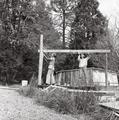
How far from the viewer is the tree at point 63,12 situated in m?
25.7

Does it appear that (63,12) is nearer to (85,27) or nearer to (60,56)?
(85,27)

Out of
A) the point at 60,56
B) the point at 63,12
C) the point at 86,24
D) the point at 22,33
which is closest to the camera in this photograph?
the point at 22,33

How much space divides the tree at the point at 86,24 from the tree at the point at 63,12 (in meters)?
1.13

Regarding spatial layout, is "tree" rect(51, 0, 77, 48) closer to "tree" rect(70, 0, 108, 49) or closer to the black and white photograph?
the black and white photograph

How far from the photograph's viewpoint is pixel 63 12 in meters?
26.3

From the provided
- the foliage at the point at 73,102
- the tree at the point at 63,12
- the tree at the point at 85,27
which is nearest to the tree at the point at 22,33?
the tree at the point at 85,27

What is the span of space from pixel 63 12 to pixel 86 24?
414 cm

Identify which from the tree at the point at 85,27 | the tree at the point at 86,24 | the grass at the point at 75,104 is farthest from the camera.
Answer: the tree at the point at 86,24

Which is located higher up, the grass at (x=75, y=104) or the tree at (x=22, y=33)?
the tree at (x=22, y=33)

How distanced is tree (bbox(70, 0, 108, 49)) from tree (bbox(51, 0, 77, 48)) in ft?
3.71

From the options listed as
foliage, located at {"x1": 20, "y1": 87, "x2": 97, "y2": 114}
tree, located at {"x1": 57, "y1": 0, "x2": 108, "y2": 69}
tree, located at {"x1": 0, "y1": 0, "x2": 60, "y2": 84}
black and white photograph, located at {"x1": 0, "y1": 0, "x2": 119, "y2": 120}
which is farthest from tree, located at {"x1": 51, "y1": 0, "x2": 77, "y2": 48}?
foliage, located at {"x1": 20, "y1": 87, "x2": 97, "y2": 114}

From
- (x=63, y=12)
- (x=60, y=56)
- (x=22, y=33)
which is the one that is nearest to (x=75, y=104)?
(x=22, y=33)

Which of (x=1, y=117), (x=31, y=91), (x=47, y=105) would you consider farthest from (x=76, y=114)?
(x=31, y=91)

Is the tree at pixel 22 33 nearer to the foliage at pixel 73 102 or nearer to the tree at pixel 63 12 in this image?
the tree at pixel 63 12
